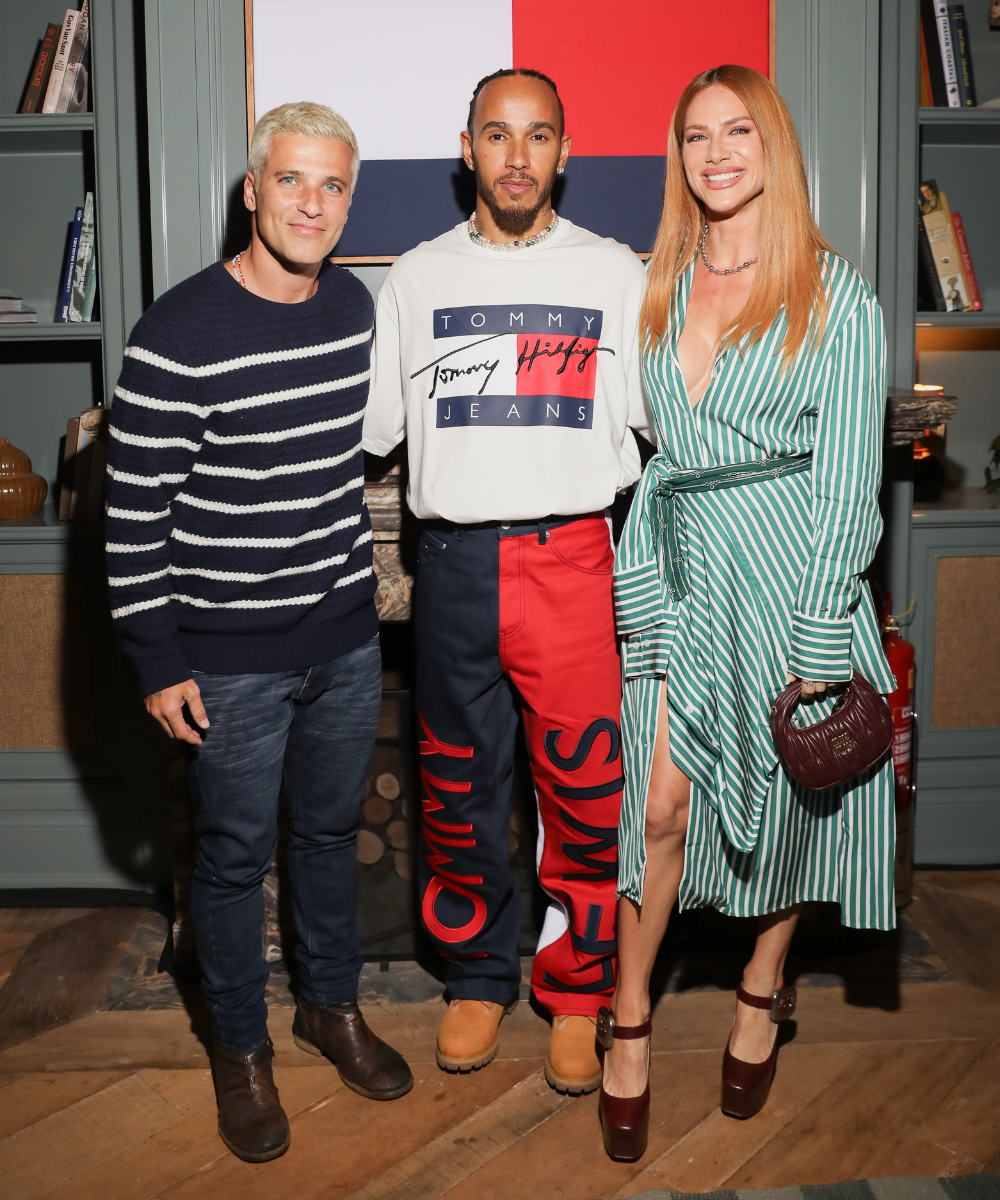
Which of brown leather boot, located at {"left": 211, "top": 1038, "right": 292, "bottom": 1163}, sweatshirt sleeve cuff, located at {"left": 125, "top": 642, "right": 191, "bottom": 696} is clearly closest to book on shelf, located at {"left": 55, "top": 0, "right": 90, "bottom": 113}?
sweatshirt sleeve cuff, located at {"left": 125, "top": 642, "right": 191, "bottom": 696}

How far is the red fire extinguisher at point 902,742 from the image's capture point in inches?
93.5

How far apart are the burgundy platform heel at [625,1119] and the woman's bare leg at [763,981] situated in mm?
195

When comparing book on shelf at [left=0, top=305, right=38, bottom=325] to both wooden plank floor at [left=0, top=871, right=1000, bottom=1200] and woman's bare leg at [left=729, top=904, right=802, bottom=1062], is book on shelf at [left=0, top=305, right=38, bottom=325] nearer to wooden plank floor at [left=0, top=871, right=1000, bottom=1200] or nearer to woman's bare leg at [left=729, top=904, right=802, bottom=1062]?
wooden plank floor at [left=0, top=871, right=1000, bottom=1200]

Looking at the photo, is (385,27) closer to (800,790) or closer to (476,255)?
(476,255)

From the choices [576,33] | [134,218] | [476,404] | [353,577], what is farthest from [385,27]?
[353,577]

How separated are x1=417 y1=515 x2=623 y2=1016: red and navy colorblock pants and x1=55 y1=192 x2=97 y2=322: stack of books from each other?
1423 millimetres

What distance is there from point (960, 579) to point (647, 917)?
60.0 inches

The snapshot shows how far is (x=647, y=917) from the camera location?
72.0 inches

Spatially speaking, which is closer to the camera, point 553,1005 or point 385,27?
point 553,1005

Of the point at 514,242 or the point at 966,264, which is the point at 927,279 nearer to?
the point at 966,264

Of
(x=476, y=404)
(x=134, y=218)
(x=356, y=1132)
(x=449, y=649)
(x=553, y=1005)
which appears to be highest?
(x=134, y=218)

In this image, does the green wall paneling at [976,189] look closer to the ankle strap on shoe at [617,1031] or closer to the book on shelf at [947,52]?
the book on shelf at [947,52]

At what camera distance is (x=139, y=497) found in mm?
1603

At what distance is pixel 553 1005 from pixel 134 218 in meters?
2.12
